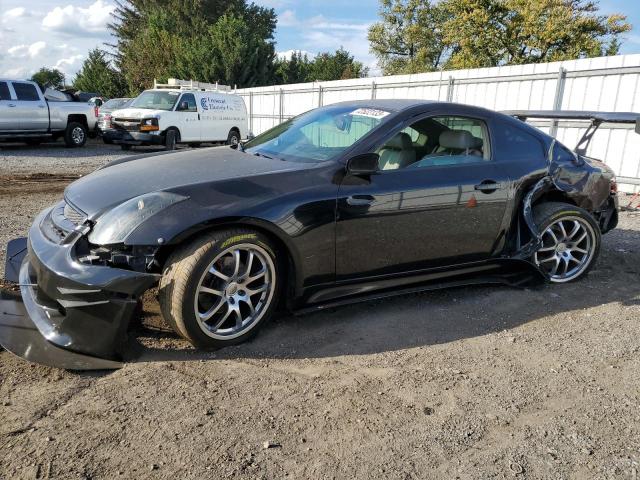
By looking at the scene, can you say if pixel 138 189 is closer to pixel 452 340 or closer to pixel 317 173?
pixel 317 173

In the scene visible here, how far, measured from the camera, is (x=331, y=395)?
2713mm

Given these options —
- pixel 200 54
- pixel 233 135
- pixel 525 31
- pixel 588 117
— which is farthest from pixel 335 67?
pixel 588 117

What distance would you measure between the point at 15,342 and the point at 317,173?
2.02 m

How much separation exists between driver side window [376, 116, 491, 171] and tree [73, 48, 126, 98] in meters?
49.4

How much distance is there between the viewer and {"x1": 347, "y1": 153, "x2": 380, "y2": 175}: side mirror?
333 cm

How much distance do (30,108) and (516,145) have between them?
1402cm

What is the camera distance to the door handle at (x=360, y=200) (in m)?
3.37

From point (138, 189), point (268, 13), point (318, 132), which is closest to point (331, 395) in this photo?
point (138, 189)

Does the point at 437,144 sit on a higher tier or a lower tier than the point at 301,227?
higher

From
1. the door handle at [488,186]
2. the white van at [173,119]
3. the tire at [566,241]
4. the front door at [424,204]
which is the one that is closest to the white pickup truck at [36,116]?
the white van at [173,119]

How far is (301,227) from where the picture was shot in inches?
126

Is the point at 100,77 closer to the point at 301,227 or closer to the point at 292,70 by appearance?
the point at 292,70

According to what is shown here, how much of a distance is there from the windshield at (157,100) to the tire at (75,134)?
6.16ft

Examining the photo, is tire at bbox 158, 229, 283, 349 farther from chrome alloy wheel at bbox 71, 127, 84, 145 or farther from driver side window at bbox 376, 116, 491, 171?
chrome alloy wheel at bbox 71, 127, 84, 145
